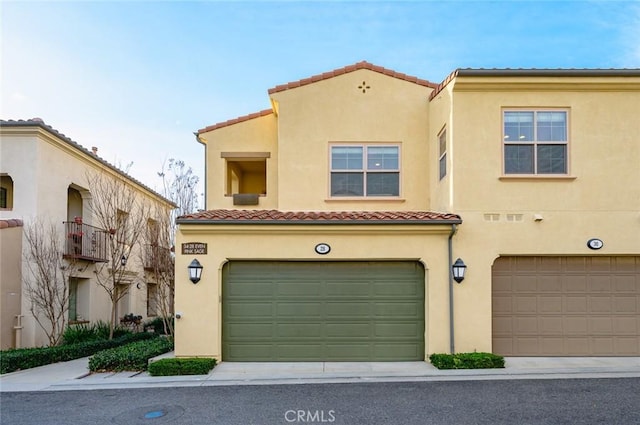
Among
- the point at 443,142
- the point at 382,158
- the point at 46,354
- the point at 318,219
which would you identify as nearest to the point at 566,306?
the point at 443,142

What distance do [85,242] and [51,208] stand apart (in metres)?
1.80

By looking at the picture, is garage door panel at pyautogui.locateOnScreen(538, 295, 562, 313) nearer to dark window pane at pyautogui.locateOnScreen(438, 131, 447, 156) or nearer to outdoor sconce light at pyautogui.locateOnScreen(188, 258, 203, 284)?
dark window pane at pyautogui.locateOnScreen(438, 131, 447, 156)

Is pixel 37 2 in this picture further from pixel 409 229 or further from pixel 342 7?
pixel 409 229

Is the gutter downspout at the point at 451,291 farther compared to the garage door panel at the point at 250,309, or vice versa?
the garage door panel at the point at 250,309

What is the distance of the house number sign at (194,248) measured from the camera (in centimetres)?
1020

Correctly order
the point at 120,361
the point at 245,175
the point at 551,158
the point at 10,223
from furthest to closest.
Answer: the point at 245,175 < the point at 10,223 < the point at 551,158 < the point at 120,361

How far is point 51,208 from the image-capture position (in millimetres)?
13961

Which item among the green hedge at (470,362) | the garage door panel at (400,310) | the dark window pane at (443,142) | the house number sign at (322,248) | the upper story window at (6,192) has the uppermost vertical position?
the dark window pane at (443,142)

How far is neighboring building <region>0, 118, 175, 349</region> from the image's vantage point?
1281cm

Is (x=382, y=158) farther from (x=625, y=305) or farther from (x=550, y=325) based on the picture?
(x=625, y=305)

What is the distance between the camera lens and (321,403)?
7.38m

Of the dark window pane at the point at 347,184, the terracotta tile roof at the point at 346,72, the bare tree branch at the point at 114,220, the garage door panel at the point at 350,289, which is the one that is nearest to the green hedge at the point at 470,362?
the garage door panel at the point at 350,289

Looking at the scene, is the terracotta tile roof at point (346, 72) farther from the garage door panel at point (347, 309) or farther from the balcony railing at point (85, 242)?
the balcony railing at point (85, 242)

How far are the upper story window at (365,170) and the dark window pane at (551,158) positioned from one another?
3.47m
